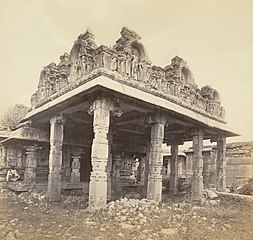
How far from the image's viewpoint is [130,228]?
291 cm

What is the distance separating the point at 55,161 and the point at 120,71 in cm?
214

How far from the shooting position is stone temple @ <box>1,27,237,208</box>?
13.3ft

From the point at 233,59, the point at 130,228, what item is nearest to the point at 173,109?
the point at 233,59

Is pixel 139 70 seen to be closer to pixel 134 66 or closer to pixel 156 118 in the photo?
pixel 134 66

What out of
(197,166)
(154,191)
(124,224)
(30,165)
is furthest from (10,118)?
(124,224)

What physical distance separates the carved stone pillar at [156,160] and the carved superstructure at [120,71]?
0.42 m

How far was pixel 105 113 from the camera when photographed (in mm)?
4098

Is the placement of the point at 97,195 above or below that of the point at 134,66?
below

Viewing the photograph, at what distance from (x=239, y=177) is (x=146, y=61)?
487cm

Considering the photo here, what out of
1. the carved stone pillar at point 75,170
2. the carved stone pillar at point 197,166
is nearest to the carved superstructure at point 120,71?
the carved stone pillar at point 197,166

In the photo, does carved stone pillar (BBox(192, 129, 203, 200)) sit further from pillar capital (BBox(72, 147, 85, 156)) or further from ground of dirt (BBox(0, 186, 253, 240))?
pillar capital (BBox(72, 147, 85, 156))

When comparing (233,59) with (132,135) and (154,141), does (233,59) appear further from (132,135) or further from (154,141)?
(132,135)

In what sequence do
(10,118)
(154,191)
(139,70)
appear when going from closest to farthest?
(139,70) < (154,191) < (10,118)

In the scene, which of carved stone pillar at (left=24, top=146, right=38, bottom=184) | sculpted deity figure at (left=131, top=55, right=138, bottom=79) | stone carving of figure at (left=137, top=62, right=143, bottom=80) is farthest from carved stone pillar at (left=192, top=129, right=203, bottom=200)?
carved stone pillar at (left=24, top=146, right=38, bottom=184)
